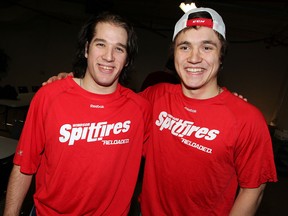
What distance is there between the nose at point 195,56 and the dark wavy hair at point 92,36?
0.47 meters

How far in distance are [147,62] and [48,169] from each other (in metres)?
9.26

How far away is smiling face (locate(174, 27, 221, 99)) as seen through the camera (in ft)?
5.33

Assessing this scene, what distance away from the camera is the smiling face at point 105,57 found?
5.28 feet

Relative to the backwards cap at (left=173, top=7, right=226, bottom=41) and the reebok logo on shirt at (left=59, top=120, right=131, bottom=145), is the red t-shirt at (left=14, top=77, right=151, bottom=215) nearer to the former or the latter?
the reebok logo on shirt at (left=59, top=120, right=131, bottom=145)

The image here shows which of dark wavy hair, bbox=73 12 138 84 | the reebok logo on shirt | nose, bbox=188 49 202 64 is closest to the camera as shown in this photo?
the reebok logo on shirt

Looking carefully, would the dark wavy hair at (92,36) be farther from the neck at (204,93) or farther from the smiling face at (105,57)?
the neck at (204,93)

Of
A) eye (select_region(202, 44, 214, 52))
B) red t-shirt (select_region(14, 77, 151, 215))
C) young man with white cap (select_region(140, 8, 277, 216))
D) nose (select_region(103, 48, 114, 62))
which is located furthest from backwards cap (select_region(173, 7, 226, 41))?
red t-shirt (select_region(14, 77, 151, 215))

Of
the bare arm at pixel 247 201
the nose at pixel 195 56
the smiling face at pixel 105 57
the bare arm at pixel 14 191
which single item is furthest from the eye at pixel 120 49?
the bare arm at pixel 247 201

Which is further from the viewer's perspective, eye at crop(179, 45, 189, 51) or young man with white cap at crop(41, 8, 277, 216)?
eye at crop(179, 45, 189, 51)

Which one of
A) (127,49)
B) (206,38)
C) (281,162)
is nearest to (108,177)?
(127,49)

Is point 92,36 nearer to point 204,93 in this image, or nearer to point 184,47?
point 184,47

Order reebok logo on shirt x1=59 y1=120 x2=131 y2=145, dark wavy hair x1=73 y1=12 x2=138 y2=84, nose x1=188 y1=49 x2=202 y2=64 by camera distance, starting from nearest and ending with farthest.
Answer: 1. reebok logo on shirt x1=59 y1=120 x2=131 y2=145
2. nose x1=188 y1=49 x2=202 y2=64
3. dark wavy hair x1=73 y1=12 x2=138 y2=84

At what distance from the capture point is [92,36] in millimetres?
1718

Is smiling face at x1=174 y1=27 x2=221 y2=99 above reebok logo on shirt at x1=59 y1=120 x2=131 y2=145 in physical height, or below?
above
